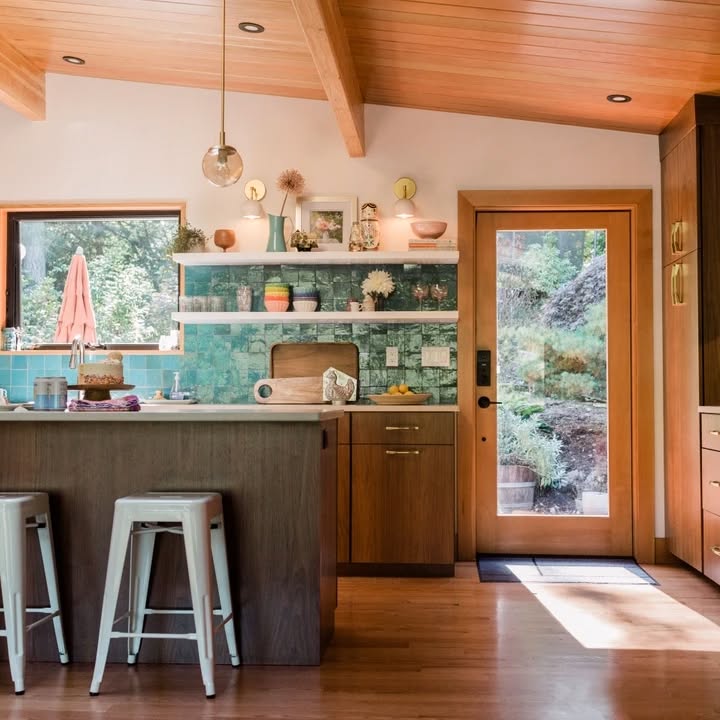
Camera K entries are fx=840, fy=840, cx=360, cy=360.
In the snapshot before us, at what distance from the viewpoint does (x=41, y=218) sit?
539 centimetres

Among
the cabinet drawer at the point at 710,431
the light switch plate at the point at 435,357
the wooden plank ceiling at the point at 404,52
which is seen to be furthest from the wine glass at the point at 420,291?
the cabinet drawer at the point at 710,431

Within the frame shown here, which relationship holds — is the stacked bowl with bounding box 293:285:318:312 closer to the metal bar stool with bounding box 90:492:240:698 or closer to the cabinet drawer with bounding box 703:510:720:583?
the metal bar stool with bounding box 90:492:240:698

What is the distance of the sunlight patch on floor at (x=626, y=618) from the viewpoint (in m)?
3.30

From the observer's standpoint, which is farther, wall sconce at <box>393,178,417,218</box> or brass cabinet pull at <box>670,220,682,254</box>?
wall sconce at <box>393,178,417,218</box>

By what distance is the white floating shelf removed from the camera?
16.1 feet

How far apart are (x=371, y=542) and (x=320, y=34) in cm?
260

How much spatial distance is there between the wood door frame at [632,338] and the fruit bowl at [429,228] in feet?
0.58

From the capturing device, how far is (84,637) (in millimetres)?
3029

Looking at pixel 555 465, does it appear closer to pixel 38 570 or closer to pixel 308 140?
pixel 308 140

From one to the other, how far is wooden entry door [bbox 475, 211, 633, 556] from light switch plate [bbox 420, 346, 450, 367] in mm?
215

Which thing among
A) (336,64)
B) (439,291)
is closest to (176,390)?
(439,291)

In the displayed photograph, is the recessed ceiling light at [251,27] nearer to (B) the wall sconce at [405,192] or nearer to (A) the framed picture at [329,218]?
(A) the framed picture at [329,218]

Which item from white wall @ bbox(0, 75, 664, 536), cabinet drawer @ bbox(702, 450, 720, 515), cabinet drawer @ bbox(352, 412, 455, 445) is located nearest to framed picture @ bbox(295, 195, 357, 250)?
white wall @ bbox(0, 75, 664, 536)

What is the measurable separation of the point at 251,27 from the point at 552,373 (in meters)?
2.61
